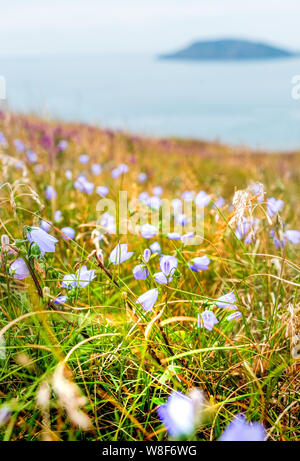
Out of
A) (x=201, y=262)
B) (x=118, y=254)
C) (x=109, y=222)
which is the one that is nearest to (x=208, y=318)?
(x=201, y=262)

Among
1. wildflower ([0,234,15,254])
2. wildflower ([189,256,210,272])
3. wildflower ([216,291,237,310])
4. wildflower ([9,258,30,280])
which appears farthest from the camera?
wildflower ([189,256,210,272])

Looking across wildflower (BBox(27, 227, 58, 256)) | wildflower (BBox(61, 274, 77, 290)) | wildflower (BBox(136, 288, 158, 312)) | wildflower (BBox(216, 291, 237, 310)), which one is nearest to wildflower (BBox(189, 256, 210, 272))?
wildflower (BBox(216, 291, 237, 310))

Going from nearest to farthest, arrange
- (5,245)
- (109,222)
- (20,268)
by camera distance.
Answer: (5,245) → (20,268) → (109,222)

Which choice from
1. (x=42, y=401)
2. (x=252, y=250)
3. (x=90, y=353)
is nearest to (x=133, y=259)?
(x=252, y=250)

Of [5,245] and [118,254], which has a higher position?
[5,245]

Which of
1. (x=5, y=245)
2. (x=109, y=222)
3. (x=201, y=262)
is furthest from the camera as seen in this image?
(x=109, y=222)

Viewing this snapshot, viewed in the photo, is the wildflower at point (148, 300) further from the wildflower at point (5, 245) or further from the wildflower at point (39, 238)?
the wildflower at point (5, 245)

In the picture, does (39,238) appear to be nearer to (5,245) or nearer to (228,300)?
(5,245)

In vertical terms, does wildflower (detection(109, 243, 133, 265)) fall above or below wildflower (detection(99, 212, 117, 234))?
below

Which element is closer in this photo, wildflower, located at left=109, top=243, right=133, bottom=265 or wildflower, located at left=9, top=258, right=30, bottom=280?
wildflower, located at left=9, top=258, right=30, bottom=280

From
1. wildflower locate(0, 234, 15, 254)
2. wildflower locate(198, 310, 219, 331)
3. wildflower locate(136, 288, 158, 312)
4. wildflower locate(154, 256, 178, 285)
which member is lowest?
wildflower locate(198, 310, 219, 331)

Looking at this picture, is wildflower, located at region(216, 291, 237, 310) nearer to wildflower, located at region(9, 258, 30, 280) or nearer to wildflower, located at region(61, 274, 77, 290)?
wildflower, located at region(61, 274, 77, 290)

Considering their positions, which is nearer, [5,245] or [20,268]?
[5,245]

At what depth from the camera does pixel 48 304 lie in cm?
146
